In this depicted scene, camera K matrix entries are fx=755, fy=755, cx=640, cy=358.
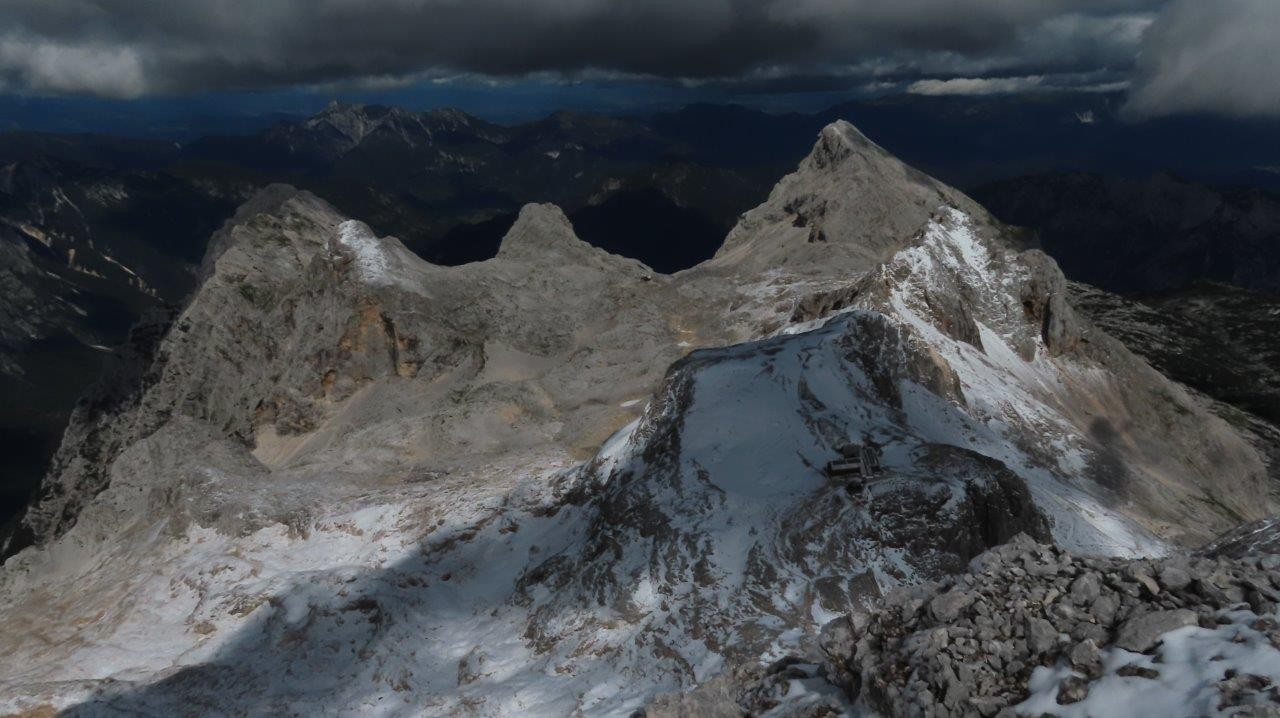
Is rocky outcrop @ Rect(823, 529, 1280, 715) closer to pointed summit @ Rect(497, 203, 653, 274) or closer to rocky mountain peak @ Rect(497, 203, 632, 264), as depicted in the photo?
pointed summit @ Rect(497, 203, 653, 274)

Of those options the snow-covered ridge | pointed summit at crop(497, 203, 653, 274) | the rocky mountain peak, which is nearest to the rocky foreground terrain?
the snow-covered ridge

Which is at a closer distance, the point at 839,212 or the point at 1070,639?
the point at 1070,639

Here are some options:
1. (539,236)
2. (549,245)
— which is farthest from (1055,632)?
(539,236)

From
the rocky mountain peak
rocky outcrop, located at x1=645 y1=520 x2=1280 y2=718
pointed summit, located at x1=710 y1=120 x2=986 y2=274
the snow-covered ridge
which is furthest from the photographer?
the rocky mountain peak

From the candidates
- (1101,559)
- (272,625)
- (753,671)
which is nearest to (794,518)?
(753,671)

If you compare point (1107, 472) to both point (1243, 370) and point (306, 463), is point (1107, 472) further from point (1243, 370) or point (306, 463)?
point (1243, 370)

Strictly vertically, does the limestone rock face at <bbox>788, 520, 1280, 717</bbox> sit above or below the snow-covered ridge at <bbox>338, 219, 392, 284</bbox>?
below

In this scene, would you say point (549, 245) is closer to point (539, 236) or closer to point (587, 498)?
point (539, 236)
